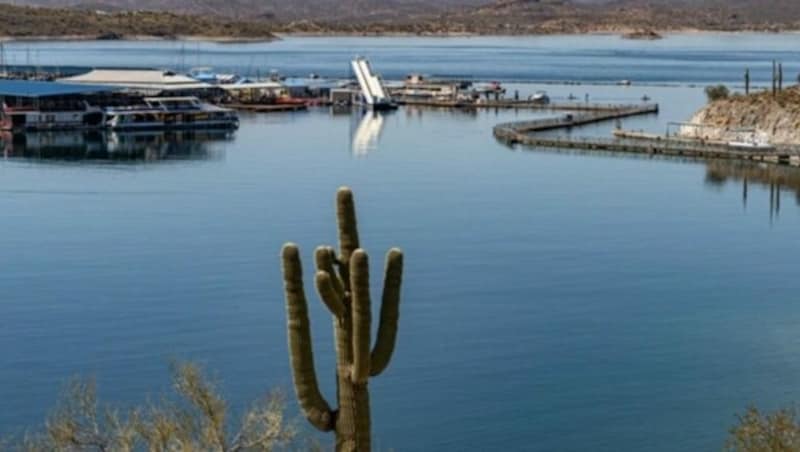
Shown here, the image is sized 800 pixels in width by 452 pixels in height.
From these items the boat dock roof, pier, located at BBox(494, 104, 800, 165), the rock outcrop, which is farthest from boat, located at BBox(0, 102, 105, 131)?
the rock outcrop

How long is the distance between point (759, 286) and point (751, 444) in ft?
61.9

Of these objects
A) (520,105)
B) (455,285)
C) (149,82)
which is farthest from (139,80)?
(455,285)

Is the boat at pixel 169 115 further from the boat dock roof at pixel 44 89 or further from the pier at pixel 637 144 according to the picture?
the pier at pixel 637 144

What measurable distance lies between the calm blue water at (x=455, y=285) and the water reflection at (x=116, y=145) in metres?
0.66

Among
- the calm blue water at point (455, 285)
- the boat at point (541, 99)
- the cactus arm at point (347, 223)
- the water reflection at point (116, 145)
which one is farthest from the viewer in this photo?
the boat at point (541, 99)

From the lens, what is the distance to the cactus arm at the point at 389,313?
14.8m

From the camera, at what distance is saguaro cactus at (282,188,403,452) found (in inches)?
567

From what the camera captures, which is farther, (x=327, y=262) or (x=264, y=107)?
(x=264, y=107)

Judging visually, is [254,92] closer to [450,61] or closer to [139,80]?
[139,80]

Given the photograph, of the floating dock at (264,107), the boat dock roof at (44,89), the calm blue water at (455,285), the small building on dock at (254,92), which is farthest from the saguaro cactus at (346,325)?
the small building on dock at (254,92)

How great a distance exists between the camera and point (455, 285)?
34469mm

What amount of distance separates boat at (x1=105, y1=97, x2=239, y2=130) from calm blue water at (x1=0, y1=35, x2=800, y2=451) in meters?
10.9

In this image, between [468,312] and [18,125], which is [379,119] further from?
[468,312]

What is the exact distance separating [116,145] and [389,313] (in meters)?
55.0
